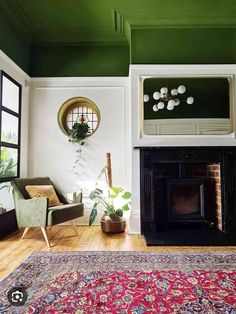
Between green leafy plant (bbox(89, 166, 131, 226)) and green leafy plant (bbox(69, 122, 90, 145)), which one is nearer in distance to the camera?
green leafy plant (bbox(89, 166, 131, 226))

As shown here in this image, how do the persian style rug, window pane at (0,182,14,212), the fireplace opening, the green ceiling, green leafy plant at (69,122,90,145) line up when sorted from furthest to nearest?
1. green leafy plant at (69,122,90,145)
2. the fireplace opening
3. window pane at (0,182,14,212)
4. the green ceiling
5. the persian style rug

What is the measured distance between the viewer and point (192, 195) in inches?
142

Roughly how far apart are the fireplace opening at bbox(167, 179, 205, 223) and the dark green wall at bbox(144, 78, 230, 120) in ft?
3.40

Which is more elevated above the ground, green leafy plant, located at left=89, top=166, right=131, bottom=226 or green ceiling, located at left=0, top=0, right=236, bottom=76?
green ceiling, located at left=0, top=0, right=236, bottom=76

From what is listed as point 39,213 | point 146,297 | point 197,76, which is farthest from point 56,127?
point 146,297

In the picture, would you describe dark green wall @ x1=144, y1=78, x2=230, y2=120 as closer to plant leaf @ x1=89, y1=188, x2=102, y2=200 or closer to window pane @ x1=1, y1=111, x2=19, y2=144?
plant leaf @ x1=89, y1=188, x2=102, y2=200

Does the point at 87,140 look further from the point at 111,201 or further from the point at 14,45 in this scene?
the point at 14,45

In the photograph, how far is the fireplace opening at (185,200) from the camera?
354 centimetres

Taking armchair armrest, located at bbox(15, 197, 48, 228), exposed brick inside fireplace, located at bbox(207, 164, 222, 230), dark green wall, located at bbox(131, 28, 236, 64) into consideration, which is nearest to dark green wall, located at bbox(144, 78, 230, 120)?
dark green wall, located at bbox(131, 28, 236, 64)

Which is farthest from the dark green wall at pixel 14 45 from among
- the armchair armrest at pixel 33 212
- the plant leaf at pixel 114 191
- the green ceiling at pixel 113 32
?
A: the plant leaf at pixel 114 191

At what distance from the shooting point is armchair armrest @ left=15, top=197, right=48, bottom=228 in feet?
9.45

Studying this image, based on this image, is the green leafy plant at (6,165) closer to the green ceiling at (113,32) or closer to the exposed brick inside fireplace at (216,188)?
the green ceiling at (113,32)

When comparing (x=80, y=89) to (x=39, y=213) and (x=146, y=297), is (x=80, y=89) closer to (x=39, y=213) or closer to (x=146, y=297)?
(x=39, y=213)

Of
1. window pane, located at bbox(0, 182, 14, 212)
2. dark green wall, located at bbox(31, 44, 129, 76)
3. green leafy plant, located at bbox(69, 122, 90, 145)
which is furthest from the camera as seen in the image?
dark green wall, located at bbox(31, 44, 129, 76)
